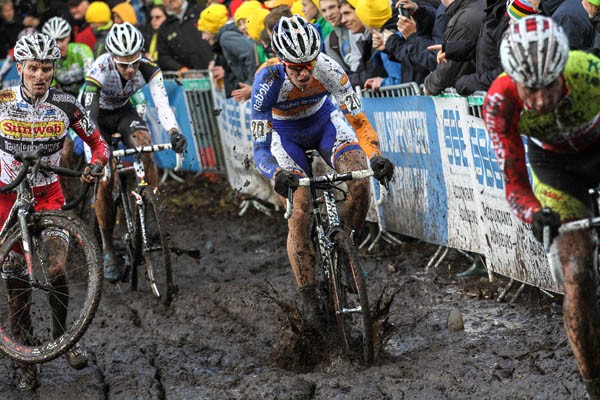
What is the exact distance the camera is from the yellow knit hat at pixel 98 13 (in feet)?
57.1

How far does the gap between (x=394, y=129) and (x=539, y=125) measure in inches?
189

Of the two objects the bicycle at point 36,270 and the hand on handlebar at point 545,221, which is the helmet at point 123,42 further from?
the hand on handlebar at point 545,221

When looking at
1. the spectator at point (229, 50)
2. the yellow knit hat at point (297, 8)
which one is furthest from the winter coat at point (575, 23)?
the spectator at point (229, 50)

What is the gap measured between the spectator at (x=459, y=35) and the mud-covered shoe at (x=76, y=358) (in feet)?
12.2

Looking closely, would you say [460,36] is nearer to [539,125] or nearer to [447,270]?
[447,270]

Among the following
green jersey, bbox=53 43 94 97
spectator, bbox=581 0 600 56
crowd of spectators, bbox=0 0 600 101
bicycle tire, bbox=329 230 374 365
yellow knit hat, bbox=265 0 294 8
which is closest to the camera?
bicycle tire, bbox=329 230 374 365

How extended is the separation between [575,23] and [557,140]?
244 cm

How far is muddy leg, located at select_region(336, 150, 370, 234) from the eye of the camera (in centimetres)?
774

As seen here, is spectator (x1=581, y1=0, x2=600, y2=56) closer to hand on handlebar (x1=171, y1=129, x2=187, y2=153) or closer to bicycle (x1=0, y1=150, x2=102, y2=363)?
hand on handlebar (x1=171, y1=129, x2=187, y2=153)

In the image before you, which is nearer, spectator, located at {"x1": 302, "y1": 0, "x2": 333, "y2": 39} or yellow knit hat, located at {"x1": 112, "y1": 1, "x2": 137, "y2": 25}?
spectator, located at {"x1": 302, "y1": 0, "x2": 333, "y2": 39}

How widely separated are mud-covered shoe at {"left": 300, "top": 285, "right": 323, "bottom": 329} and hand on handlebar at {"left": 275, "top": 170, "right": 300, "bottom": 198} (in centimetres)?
106

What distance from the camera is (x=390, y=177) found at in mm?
6891

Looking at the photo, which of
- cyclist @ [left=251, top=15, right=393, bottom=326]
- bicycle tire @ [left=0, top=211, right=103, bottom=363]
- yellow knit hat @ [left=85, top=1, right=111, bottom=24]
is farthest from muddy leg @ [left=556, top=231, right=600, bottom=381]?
yellow knit hat @ [left=85, top=1, right=111, bottom=24]

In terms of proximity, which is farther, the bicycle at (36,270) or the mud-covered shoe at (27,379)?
the mud-covered shoe at (27,379)
